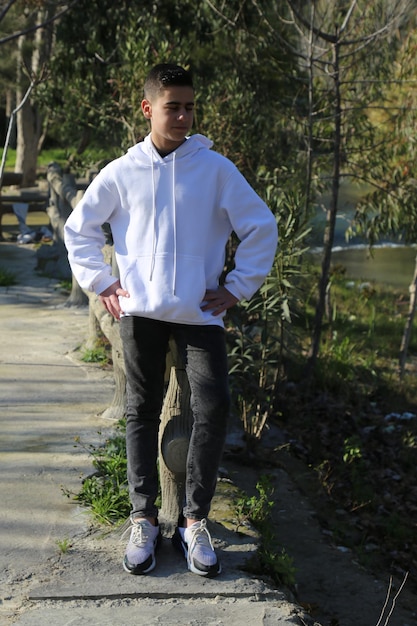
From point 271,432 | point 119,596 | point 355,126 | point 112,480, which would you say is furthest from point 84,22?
point 119,596

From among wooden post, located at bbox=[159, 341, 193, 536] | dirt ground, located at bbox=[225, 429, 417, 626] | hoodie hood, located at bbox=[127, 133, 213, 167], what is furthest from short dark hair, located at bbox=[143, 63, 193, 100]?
dirt ground, located at bbox=[225, 429, 417, 626]

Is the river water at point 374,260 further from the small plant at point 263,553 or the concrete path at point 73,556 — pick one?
the small plant at point 263,553

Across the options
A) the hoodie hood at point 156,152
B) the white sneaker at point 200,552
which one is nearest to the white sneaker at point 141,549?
the white sneaker at point 200,552

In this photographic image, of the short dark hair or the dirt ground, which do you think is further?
the dirt ground

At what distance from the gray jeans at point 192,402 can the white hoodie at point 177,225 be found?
0.09m

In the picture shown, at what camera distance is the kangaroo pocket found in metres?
3.33

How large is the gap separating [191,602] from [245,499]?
3.41ft

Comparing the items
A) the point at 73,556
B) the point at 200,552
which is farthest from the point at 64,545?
the point at 200,552

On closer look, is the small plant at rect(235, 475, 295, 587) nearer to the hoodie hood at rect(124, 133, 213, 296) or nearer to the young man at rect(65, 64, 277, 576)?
the young man at rect(65, 64, 277, 576)

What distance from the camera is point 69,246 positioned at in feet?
11.7

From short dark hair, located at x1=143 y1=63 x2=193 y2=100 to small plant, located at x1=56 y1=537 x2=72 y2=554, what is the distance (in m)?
1.71

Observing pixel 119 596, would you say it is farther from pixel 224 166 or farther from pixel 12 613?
pixel 224 166

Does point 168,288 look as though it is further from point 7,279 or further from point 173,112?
point 7,279

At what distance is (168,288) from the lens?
3.33m
